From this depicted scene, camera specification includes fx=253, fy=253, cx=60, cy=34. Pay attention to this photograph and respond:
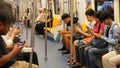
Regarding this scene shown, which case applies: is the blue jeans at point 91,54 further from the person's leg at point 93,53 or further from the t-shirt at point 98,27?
the t-shirt at point 98,27

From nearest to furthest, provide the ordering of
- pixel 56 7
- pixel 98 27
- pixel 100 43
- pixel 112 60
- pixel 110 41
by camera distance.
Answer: pixel 112 60 < pixel 110 41 < pixel 100 43 < pixel 98 27 < pixel 56 7

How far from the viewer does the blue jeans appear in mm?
4530

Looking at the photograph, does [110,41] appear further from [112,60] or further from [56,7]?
[56,7]

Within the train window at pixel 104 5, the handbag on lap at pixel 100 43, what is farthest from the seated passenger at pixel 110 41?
the train window at pixel 104 5

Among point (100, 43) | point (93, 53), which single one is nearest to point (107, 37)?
point (100, 43)

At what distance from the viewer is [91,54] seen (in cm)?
462

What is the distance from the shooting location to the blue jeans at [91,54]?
453 centimetres

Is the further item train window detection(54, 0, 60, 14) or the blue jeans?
train window detection(54, 0, 60, 14)

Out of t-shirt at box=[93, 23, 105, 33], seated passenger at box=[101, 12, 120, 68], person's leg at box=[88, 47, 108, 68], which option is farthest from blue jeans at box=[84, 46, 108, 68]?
t-shirt at box=[93, 23, 105, 33]

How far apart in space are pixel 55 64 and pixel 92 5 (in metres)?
2.27

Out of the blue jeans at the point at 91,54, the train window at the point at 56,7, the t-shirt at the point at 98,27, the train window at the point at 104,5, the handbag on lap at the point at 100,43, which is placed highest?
the train window at the point at 56,7

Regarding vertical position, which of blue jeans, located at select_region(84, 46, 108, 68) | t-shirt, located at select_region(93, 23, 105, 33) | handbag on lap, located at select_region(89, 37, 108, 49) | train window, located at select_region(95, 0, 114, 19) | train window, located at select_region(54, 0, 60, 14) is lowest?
A: blue jeans, located at select_region(84, 46, 108, 68)

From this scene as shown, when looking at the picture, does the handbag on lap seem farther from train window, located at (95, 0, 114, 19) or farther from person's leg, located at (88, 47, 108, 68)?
train window, located at (95, 0, 114, 19)

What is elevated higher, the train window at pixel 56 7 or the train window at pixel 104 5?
the train window at pixel 56 7
